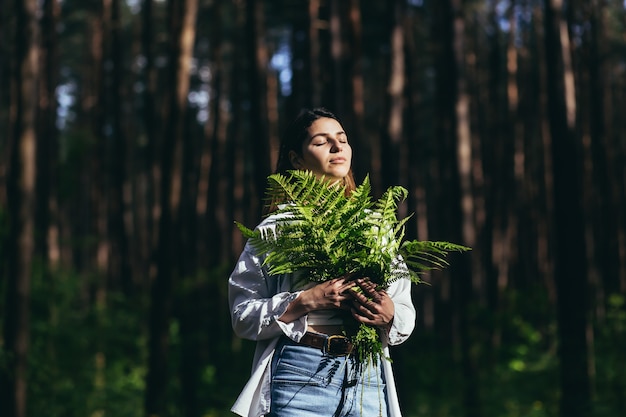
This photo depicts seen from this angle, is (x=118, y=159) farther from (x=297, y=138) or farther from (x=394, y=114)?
(x=297, y=138)

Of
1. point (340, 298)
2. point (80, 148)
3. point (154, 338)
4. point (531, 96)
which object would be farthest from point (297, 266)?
point (531, 96)

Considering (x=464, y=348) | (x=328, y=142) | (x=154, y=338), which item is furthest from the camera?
(x=464, y=348)

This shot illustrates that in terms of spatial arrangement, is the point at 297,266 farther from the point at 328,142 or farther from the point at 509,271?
the point at 509,271

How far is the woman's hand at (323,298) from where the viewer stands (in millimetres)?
3246

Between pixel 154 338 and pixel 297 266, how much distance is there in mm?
9726

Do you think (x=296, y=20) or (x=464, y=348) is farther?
(x=296, y=20)

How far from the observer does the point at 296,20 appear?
21.4 m

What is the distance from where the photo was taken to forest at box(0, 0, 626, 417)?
Result: 11227 millimetres

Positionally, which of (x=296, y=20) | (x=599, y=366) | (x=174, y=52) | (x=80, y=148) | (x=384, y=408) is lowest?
(x=599, y=366)

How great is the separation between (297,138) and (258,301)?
69 centimetres

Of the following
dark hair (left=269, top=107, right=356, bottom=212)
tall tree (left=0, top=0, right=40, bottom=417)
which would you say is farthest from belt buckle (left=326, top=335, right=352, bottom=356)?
tall tree (left=0, top=0, right=40, bottom=417)

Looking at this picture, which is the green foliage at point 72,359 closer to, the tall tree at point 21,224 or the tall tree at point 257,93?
the tall tree at point 21,224

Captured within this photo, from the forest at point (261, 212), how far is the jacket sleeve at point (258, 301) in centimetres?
560

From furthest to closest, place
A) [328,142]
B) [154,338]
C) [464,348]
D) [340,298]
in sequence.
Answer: [464,348], [154,338], [328,142], [340,298]
